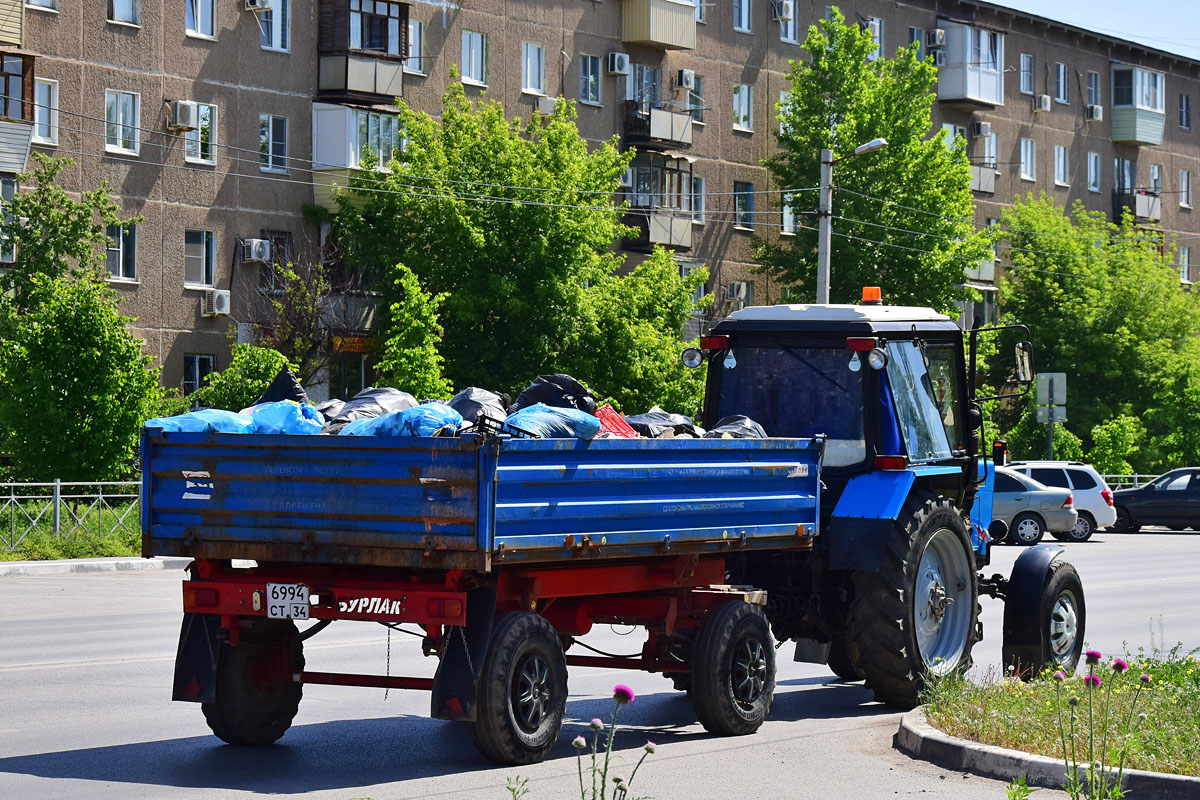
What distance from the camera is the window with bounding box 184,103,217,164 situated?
4181 centimetres

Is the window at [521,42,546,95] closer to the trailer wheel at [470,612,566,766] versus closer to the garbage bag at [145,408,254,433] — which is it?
the garbage bag at [145,408,254,433]

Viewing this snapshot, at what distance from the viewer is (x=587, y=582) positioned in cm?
1041

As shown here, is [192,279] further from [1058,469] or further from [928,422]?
[928,422]

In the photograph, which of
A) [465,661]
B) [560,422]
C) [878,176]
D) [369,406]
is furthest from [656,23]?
[465,661]

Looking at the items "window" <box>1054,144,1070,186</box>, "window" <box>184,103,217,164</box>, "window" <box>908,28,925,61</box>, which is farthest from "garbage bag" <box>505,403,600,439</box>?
"window" <box>1054,144,1070,186</box>

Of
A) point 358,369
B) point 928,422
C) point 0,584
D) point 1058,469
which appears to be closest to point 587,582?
point 928,422

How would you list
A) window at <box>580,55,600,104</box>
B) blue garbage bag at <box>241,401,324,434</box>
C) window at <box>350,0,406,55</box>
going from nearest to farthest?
blue garbage bag at <box>241,401,324,434</box>
window at <box>350,0,406,55</box>
window at <box>580,55,600,104</box>

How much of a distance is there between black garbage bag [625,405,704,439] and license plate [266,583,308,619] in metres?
2.71

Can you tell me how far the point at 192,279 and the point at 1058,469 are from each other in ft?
64.3

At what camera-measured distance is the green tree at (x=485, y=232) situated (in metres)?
42.6

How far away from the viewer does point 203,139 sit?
4216 centimetres

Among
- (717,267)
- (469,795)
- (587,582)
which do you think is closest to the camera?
(469,795)

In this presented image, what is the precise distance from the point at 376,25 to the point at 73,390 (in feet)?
57.8

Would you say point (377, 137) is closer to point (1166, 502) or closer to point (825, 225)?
point (825, 225)
